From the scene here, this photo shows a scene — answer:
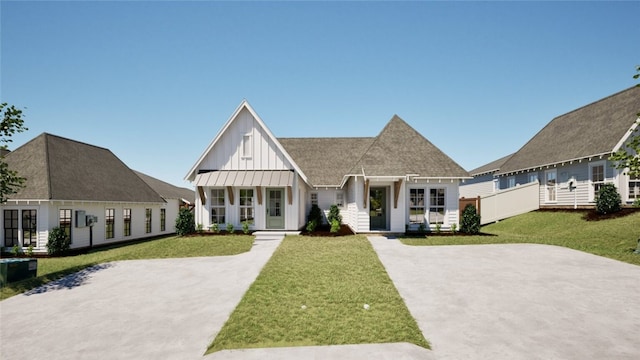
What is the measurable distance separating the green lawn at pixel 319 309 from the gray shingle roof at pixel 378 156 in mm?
8431

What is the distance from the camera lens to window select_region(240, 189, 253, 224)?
21.0m

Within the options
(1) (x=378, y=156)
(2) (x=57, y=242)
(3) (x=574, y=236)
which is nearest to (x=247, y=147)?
(1) (x=378, y=156)

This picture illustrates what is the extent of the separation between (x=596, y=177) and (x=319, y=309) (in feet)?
80.5

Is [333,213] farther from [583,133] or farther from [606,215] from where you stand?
[583,133]

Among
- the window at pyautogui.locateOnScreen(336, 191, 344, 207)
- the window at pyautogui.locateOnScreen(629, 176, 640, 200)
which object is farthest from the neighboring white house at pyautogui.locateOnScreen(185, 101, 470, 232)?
the window at pyautogui.locateOnScreen(629, 176, 640, 200)

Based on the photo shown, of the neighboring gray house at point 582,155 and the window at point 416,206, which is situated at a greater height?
the neighboring gray house at point 582,155

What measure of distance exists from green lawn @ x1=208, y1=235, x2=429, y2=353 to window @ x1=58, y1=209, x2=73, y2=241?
15.5 m

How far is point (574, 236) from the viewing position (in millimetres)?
17156

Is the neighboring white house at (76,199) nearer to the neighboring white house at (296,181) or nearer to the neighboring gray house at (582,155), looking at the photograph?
the neighboring white house at (296,181)

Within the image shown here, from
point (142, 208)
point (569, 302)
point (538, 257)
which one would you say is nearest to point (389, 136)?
point (538, 257)

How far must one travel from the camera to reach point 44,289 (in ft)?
34.5

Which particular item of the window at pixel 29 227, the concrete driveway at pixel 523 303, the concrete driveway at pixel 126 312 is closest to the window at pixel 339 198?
the concrete driveway at pixel 523 303

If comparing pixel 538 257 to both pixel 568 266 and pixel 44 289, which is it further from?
pixel 44 289

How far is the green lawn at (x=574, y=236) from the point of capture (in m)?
13.9
